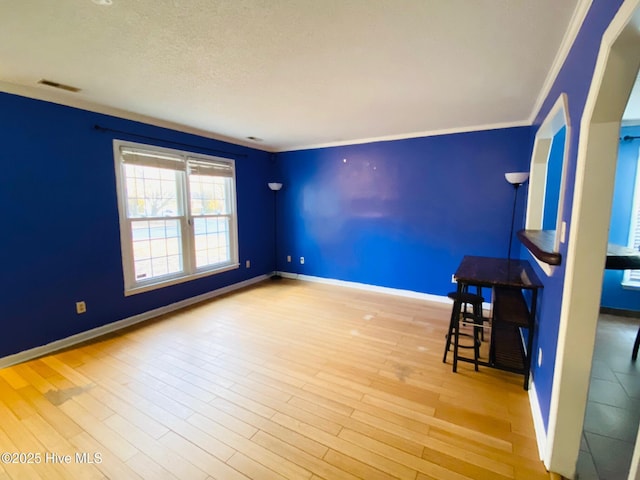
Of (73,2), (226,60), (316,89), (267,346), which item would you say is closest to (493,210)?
(316,89)

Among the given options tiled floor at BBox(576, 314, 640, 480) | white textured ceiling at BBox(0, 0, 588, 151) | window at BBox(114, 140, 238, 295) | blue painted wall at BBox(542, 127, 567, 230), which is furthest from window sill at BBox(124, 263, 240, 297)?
blue painted wall at BBox(542, 127, 567, 230)

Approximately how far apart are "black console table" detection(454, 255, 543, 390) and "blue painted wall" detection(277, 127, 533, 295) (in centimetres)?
105

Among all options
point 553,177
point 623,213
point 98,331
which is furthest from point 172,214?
point 623,213

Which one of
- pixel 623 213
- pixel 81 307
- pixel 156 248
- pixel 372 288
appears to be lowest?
pixel 372 288

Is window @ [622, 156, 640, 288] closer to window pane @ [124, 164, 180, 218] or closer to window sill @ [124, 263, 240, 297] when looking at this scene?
window sill @ [124, 263, 240, 297]

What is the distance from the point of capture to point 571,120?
5.19 ft

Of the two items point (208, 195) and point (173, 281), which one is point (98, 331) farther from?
point (208, 195)

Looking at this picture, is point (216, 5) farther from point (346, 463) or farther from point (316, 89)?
point (346, 463)

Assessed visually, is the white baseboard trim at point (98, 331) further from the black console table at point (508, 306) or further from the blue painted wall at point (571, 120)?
the blue painted wall at point (571, 120)

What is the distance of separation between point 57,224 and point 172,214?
1.21m

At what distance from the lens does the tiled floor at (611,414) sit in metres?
1.50

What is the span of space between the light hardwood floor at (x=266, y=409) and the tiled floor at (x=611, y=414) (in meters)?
0.27

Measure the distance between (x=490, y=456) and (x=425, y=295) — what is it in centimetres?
271

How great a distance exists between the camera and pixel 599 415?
6.15ft
